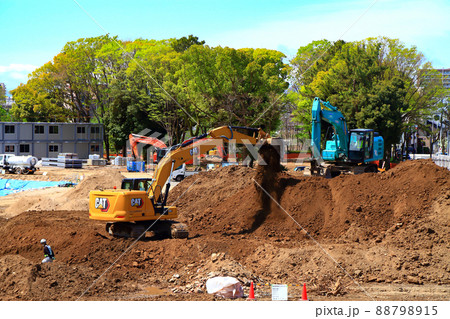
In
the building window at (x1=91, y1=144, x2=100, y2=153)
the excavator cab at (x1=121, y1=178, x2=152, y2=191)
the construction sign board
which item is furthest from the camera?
the building window at (x1=91, y1=144, x2=100, y2=153)

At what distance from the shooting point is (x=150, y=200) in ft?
64.1

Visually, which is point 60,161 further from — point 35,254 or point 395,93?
point 35,254

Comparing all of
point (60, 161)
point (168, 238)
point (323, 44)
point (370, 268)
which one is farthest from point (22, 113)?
point (370, 268)

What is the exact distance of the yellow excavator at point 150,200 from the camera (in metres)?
18.9

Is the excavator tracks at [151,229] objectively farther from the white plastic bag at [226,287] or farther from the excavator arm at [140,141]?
the excavator arm at [140,141]

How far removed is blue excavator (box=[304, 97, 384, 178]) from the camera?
28766mm

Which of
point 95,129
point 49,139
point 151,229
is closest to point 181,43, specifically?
point 95,129

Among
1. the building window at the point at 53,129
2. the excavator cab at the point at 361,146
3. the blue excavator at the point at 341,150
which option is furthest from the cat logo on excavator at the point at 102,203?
the building window at the point at 53,129

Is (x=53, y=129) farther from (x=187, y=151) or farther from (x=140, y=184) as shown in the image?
(x=187, y=151)

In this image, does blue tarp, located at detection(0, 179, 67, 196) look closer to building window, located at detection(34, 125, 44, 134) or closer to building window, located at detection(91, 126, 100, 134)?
building window, located at detection(34, 125, 44, 134)

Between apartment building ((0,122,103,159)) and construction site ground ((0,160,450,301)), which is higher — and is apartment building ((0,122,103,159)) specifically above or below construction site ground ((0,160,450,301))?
above

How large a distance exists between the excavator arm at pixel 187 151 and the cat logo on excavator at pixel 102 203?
1700 mm

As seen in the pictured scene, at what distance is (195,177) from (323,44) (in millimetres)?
36420

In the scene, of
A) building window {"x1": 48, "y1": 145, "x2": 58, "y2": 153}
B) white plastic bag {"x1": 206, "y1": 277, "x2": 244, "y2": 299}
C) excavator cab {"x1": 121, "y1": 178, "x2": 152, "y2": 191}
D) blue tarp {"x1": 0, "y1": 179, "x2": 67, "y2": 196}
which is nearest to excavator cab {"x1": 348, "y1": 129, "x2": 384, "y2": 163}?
excavator cab {"x1": 121, "y1": 178, "x2": 152, "y2": 191}
